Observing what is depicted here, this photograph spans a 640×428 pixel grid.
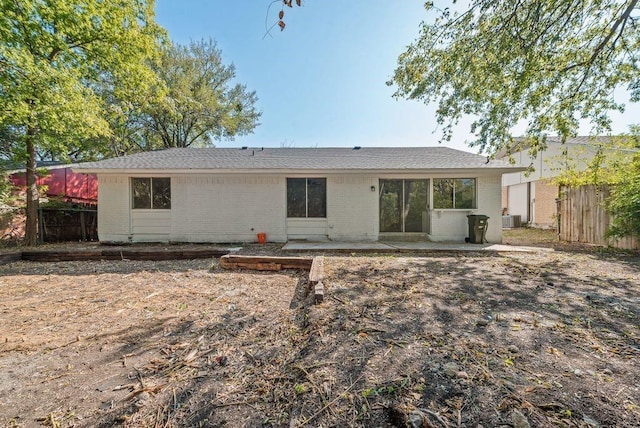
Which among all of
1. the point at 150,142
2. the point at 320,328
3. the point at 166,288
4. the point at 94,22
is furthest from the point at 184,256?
the point at 150,142

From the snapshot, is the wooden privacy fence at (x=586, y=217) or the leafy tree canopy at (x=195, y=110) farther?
the leafy tree canopy at (x=195, y=110)

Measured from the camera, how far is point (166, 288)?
4473mm

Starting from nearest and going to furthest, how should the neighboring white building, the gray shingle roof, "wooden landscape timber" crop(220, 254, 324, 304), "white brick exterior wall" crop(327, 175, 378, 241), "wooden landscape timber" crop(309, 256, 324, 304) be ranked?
1. "wooden landscape timber" crop(309, 256, 324, 304)
2. "wooden landscape timber" crop(220, 254, 324, 304)
3. the gray shingle roof
4. "white brick exterior wall" crop(327, 175, 378, 241)
5. the neighboring white building

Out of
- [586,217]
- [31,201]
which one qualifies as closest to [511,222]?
[586,217]

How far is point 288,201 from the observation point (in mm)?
9453

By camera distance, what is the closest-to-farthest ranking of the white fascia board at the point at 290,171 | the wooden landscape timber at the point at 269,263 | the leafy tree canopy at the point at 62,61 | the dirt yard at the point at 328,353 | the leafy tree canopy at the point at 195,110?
the dirt yard at the point at 328,353
the wooden landscape timber at the point at 269,263
the leafy tree canopy at the point at 62,61
the white fascia board at the point at 290,171
the leafy tree canopy at the point at 195,110

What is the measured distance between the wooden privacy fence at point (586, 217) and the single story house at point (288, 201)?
2299 mm

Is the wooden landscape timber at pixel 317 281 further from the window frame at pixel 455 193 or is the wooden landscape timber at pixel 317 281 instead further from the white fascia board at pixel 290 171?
the window frame at pixel 455 193

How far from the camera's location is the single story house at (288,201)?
29.7ft

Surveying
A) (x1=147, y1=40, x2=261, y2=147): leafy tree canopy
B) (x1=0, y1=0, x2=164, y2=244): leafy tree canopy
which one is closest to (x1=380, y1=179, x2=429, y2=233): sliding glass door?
(x1=0, y1=0, x2=164, y2=244): leafy tree canopy

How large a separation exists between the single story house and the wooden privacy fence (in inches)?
90.5

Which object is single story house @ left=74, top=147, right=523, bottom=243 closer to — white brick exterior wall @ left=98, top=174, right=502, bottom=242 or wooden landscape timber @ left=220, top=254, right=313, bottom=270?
white brick exterior wall @ left=98, top=174, right=502, bottom=242

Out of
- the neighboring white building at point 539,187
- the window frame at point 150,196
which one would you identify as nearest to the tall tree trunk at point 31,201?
the window frame at point 150,196

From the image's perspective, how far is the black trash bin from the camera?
867cm
